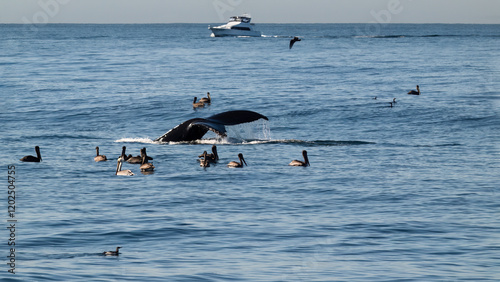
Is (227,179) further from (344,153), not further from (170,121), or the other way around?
(170,121)

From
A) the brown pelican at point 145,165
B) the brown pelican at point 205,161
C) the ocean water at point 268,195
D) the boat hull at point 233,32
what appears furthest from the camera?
the boat hull at point 233,32

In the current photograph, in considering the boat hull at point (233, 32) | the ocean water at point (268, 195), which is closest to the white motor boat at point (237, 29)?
the boat hull at point (233, 32)

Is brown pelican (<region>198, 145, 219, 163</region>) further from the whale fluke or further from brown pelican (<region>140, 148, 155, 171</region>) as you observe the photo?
brown pelican (<region>140, 148, 155, 171</region>)

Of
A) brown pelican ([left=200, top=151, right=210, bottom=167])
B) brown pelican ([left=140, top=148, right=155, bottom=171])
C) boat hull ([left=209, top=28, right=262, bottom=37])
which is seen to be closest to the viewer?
brown pelican ([left=140, top=148, right=155, bottom=171])

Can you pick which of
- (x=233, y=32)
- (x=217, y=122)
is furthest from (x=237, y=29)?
(x=217, y=122)

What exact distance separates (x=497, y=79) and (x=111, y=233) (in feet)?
162

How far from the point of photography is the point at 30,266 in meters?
13.2

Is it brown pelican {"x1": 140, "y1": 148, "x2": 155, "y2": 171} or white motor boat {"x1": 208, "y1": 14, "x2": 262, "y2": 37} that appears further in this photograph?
white motor boat {"x1": 208, "y1": 14, "x2": 262, "y2": 37}

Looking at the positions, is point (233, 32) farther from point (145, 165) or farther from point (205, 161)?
point (145, 165)

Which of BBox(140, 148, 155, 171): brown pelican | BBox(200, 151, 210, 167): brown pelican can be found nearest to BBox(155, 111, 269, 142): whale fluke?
BBox(200, 151, 210, 167): brown pelican

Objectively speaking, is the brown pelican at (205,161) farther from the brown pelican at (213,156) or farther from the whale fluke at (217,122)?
the whale fluke at (217,122)

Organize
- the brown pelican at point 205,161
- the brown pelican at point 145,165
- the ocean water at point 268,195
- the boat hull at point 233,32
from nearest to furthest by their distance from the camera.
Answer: the ocean water at point 268,195 < the brown pelican at point 145,165 < the brown pelican at point 205,161 < the boat hull at point 233,32

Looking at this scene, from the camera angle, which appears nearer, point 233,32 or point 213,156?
point 213,156

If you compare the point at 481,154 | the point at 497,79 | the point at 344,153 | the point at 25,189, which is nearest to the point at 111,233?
the point at 25,189
